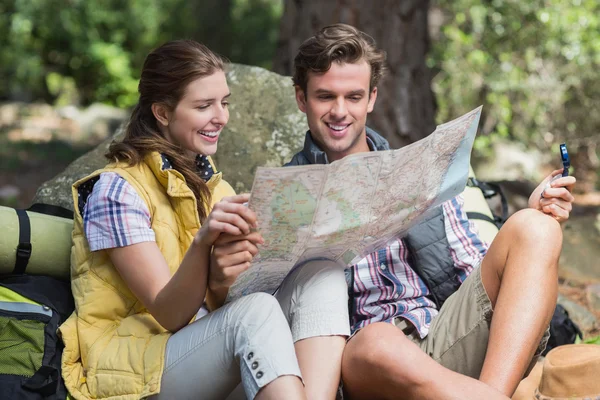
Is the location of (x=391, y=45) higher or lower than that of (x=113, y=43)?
higher

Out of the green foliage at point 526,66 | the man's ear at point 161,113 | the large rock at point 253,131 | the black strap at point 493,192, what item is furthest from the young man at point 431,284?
the green foliage at point 526,66

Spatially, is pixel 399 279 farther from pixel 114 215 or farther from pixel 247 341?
pixel 114 215

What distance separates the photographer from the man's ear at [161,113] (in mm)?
2463

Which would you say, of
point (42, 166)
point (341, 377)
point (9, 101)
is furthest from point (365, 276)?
point (9, 101)

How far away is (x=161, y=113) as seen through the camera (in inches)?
97.4

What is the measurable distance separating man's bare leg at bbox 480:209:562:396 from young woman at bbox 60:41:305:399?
1.88 ft

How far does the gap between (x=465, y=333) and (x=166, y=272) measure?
2.98 ft

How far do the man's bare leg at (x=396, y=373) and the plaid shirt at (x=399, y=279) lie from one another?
290mm

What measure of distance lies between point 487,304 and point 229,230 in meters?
0.86

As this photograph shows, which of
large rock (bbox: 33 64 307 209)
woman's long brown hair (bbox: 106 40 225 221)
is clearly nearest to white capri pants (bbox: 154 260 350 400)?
woman's long brown hair (bbox: 106 40 225 221)

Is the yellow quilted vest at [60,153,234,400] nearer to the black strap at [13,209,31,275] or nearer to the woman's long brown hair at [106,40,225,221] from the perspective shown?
the woman's long brown hair at [106,40,225,221]

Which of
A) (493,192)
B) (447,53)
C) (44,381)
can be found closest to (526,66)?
(447,53)

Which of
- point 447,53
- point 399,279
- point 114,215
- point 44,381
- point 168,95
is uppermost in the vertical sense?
point 168,95

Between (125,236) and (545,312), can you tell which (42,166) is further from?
(545,312)
